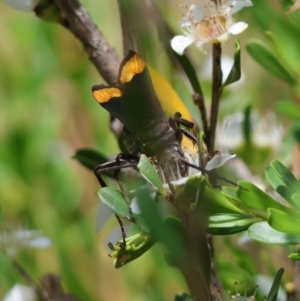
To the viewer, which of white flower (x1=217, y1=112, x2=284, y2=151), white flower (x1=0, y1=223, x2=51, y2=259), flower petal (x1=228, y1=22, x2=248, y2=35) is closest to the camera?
flower petal (x1=228, y1=22, x2=248, y2=35)

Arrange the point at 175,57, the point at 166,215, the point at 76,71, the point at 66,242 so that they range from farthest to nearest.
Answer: the point at 76,71 < the point at 66,242 < the point at 175,57 < the point at 166,215

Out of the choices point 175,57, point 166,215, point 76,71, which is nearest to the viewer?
point 166,215

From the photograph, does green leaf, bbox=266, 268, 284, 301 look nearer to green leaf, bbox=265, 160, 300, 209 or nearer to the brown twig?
green leaf, bbox=265, 160, 300, 209

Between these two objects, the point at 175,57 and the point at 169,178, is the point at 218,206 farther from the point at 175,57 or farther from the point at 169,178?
the point at 175,57

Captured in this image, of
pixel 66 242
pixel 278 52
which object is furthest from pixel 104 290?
pixel 278 52

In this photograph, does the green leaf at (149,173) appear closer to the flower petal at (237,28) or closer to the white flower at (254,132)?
the flower petal at (237,28)

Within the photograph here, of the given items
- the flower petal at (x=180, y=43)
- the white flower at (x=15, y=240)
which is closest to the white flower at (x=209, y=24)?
the flower petal at (x=180, y=43)

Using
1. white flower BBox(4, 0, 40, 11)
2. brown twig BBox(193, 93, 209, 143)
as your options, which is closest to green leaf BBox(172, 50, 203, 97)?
brown twig BBox(193, 93, 209, 143)
